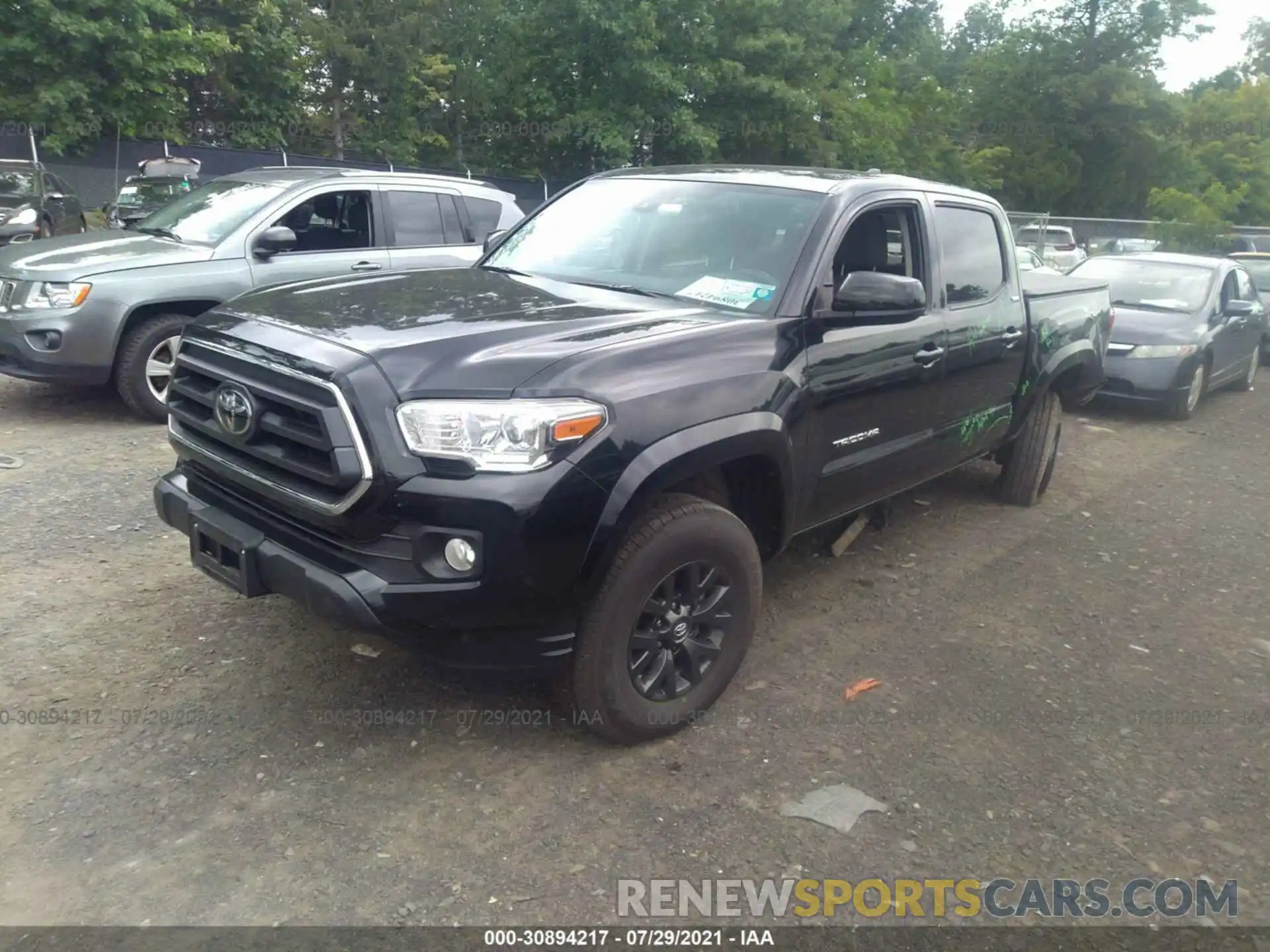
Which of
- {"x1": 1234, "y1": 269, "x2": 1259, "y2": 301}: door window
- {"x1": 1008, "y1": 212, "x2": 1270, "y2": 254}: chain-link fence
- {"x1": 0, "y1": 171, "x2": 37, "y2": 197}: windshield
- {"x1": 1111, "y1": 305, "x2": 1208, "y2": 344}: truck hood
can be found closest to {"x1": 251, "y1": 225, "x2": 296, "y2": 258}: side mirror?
{"x1": 1111, "y1": 305, "x2": 1208, "y2": 344}: truck hood

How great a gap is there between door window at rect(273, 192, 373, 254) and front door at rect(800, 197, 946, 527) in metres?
4.39

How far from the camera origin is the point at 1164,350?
369 inches

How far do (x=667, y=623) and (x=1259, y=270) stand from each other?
15106 mm

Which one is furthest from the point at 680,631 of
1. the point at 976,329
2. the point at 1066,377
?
the point at 1066,377

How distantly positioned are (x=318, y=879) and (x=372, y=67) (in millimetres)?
29273

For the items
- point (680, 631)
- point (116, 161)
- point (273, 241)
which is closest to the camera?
point (680, 631)

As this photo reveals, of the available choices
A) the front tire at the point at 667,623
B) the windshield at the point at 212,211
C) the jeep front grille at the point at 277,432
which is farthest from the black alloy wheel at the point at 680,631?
the windshield at the point at 212,211

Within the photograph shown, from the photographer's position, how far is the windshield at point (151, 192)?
12.5 metres

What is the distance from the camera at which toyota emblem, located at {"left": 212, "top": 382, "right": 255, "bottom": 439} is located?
3.16m

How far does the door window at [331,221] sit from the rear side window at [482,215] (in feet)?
2.99

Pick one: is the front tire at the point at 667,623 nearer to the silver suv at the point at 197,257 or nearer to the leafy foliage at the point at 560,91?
the silver suv at the point at 197,257

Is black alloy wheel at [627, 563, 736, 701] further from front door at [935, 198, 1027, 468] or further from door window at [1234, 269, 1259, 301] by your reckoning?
door window at [1234, 269, 1259, 301]

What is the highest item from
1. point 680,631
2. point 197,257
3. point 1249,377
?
point 197,257

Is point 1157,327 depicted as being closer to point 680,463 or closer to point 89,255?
point 680,463
